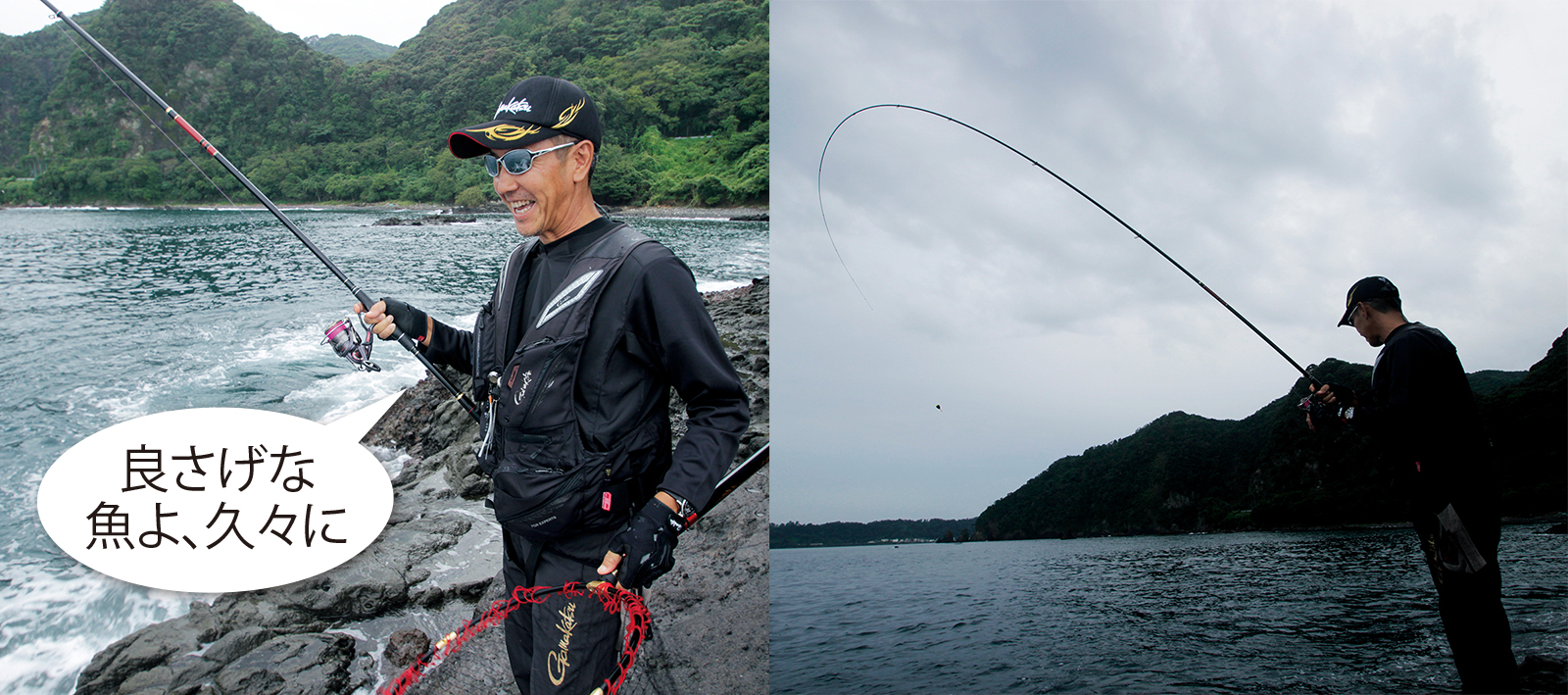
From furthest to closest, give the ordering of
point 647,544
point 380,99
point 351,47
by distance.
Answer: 1. point 380,99
2. point 351,47
3. point 647,544

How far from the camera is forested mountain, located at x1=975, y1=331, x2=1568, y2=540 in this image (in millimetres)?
2441

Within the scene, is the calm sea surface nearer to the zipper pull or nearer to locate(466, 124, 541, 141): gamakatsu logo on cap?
the zipper pull

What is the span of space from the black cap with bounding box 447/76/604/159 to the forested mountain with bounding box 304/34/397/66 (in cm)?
237

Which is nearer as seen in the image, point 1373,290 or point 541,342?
point 541,342

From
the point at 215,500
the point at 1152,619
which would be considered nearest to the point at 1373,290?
the point at 1152,619

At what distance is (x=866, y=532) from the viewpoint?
10.5 ft

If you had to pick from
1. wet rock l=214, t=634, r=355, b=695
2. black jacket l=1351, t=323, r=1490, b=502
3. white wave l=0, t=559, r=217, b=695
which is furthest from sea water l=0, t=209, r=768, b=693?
black jacket l=1351, t=323, r=1490, b=502

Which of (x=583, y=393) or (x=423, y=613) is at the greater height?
(x=583, y=393)

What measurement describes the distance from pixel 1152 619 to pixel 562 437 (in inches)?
102

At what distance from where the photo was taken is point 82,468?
7.97 feet

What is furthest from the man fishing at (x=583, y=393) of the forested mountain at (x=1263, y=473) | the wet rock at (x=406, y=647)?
the forested mountain at (x=1263, y=473)

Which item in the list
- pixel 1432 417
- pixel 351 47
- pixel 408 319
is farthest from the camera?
pixel 351 47

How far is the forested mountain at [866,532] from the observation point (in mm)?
2971

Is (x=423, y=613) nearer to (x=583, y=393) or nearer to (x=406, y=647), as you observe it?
(x=406, y=647)
